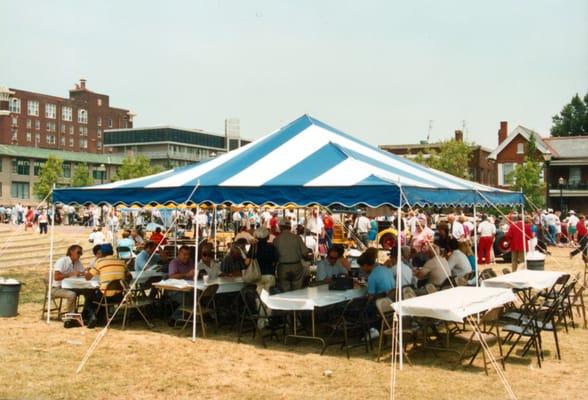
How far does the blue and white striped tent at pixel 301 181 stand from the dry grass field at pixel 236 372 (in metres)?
1.99

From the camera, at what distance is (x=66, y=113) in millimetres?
87812

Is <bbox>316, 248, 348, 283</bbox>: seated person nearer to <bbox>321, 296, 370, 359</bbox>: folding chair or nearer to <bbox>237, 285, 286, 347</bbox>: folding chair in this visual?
<bbox>237, 285, 286, 347</bbox>: folding chair

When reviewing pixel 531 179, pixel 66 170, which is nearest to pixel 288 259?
pixel 531 179

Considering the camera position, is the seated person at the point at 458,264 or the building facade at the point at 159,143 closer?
the seated person at the point at 458,264

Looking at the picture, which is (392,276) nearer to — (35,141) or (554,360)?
(554,360)

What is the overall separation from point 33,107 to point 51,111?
306 cm

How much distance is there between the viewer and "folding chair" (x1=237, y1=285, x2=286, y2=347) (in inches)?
338

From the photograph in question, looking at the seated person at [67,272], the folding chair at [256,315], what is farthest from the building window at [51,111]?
the folding chair at [256,315]

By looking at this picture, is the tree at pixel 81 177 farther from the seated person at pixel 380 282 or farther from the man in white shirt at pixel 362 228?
the seated person at pixel 380 282

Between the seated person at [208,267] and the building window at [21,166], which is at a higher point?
the building window at [21,166]

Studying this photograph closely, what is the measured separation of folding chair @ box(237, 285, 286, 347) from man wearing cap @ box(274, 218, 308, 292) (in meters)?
0.59

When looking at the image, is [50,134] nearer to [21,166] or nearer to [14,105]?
[14,105]

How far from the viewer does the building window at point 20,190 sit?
210ft

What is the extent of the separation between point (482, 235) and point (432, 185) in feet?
34.9
